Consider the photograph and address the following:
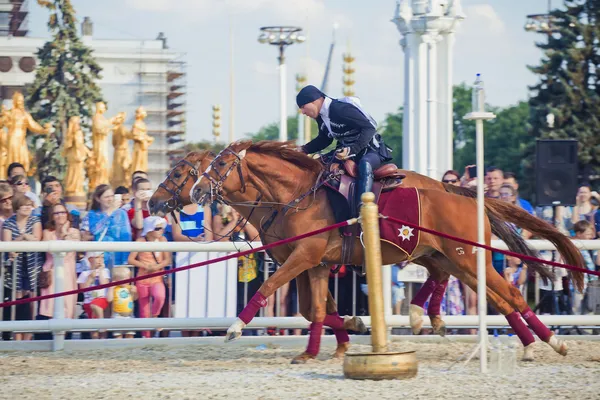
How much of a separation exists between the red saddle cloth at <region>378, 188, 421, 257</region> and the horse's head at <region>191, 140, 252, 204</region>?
1.34m

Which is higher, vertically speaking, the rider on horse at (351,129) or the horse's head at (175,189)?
the rider on horse at (351,129)

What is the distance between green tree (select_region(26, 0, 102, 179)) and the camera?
58.2 meters

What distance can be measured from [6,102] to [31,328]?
58.0 meters

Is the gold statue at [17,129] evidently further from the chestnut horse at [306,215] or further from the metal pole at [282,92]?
the chestnut horse at [306,215]

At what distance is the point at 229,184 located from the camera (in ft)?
34.4

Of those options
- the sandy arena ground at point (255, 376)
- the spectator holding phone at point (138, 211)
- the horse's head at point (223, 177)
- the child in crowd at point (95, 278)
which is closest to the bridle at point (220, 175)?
the horse's head at point (223, 177)

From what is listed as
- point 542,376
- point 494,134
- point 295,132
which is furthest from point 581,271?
point 295,132

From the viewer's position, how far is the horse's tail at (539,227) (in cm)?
1092

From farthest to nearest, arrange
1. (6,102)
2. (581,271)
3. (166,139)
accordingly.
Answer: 1. (166,139)
2. (6,102)
3. (581,271)

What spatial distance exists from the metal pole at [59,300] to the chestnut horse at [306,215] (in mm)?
1452

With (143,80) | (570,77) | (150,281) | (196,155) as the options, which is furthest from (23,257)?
(143,80)

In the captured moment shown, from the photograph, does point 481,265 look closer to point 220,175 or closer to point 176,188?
point 220,175

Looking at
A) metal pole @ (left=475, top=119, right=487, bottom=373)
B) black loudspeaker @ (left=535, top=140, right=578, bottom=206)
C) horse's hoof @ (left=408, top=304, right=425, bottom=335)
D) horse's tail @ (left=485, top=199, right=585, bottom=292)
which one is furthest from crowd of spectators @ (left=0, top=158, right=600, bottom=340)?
black loudspeaker @ (left=535, top=140, right=578, bottom=206)

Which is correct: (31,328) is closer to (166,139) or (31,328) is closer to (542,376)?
(542,376)
